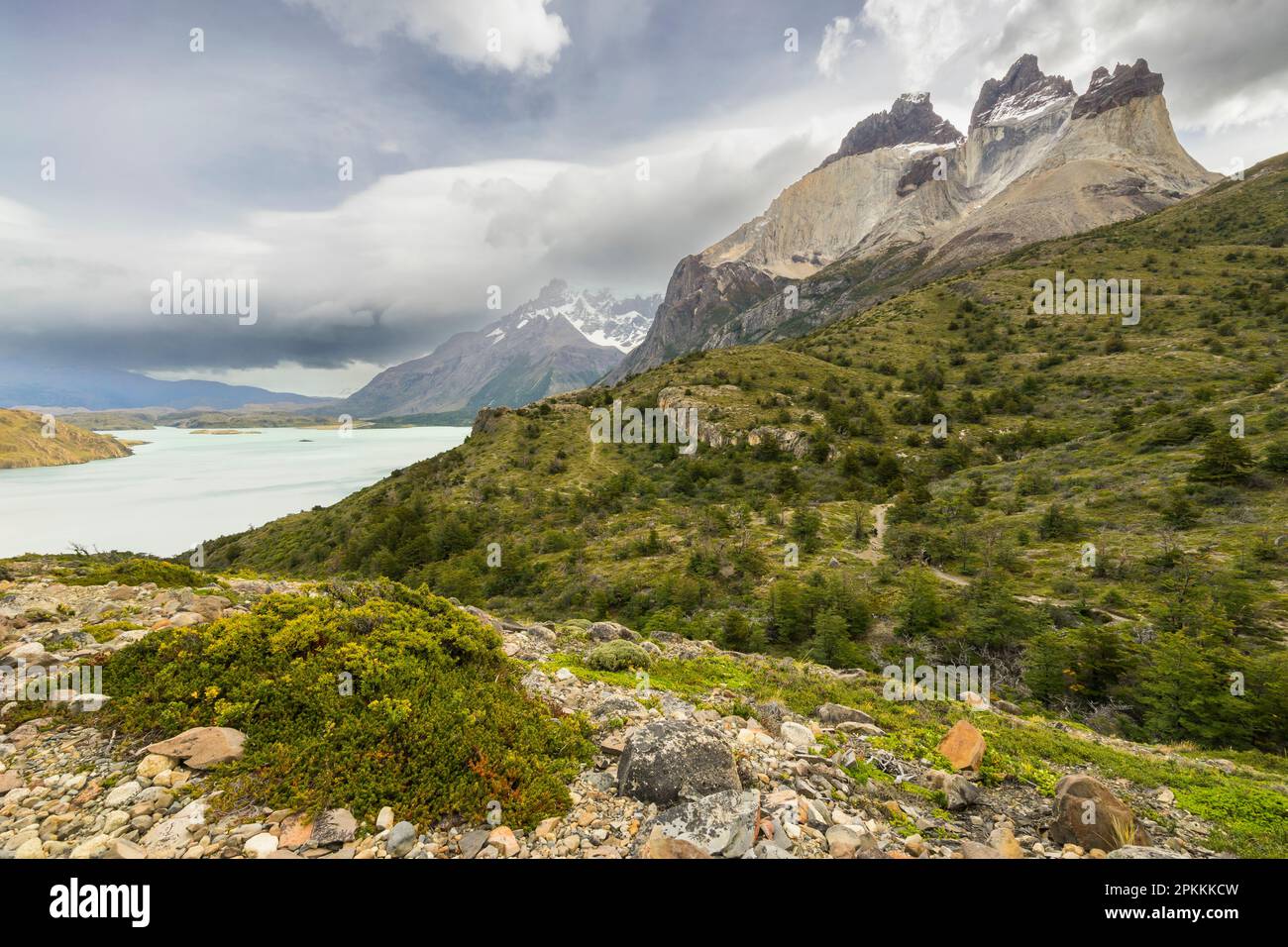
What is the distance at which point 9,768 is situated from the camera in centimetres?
448

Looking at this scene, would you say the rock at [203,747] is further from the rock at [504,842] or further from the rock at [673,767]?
the rock at [673,767]

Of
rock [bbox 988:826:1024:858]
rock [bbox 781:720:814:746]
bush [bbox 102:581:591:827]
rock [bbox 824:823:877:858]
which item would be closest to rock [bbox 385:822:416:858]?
bush [bbox 102:581:591:827]

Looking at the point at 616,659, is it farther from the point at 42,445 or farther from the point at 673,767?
the point at 42,445

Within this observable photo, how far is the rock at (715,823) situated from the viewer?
407cm

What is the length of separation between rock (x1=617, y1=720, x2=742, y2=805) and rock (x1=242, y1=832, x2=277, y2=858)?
10.2 ft

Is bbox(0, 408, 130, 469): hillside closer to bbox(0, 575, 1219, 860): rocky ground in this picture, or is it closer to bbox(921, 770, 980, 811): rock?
bbox(0, 575, 1219, 860): rocky ground

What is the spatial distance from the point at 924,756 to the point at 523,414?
221 ft

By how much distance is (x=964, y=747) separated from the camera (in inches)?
272

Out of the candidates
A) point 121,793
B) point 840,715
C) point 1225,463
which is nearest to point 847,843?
point 840,715

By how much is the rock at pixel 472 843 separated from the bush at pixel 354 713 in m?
0.28

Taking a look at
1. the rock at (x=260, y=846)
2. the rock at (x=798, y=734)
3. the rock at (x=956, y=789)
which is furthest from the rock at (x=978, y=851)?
the rock at (x=260, y=846)

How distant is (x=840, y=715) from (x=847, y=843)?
4.51m
